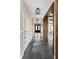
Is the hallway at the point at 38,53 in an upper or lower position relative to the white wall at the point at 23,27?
lower

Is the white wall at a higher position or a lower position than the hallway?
higher

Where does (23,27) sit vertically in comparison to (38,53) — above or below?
above

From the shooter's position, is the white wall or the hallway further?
the hallway

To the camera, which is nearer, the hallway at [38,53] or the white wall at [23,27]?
the white wall at [23,27]
